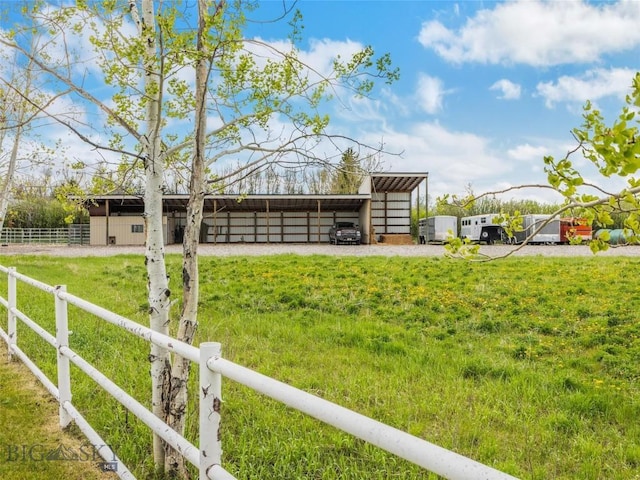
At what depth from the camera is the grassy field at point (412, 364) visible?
311cm

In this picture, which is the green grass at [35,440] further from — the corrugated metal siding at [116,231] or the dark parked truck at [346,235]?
the corrugated metal siding at [116,231]

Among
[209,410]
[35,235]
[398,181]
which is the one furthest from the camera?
[35,235]

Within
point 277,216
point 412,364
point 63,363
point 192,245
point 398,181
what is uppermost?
point 398,181

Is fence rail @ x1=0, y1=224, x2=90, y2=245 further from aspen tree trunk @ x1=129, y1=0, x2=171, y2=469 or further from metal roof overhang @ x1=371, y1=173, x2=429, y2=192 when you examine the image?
aspen tree trunk @ x1=129, y1=0, x2=171, y2=469

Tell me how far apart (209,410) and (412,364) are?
3.61 m

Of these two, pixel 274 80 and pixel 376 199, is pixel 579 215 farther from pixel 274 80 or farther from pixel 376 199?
pixel 376 199

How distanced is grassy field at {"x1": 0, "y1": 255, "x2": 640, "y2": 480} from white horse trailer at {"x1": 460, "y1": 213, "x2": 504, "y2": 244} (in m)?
16.5

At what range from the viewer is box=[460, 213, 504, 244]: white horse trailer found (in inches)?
1042

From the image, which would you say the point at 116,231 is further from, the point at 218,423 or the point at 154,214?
the point at 218,423

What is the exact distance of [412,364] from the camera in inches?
192

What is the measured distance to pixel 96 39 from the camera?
264cm

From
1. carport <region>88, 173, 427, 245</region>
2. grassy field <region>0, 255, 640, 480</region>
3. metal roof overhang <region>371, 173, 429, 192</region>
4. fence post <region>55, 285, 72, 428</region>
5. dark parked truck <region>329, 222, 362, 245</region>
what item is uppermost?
metal roof overhang <region>371, 173, 429, 192</region>

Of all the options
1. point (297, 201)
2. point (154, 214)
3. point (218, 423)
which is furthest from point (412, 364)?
point (297, 201)

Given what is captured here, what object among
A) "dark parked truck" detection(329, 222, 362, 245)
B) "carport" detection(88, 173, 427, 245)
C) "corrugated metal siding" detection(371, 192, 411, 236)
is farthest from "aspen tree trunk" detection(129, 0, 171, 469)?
"corrugated metal siding" detection(371, 192, 411, 236)
